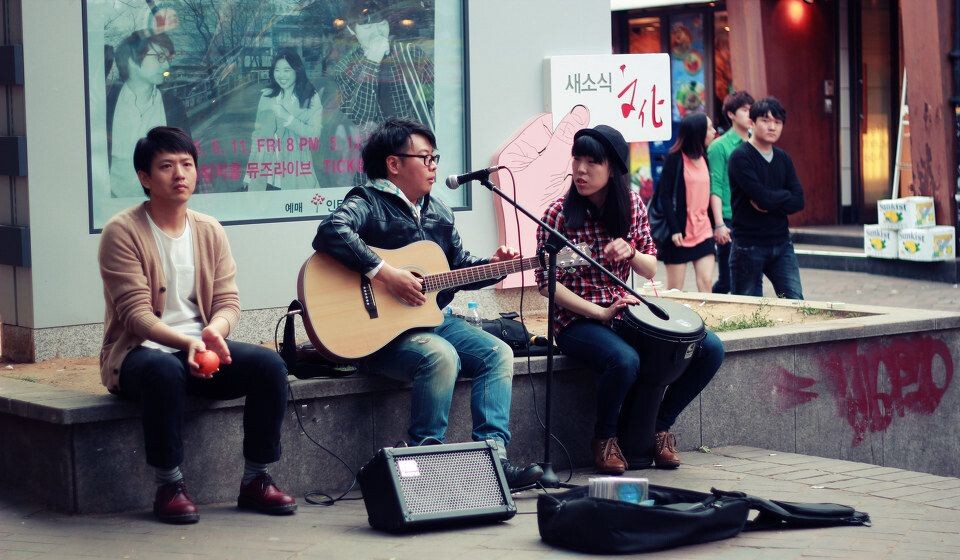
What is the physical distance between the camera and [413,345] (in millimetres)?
6004

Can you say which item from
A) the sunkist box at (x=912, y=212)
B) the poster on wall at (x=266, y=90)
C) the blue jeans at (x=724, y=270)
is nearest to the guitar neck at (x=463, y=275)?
the poster on wall at (x=266, y=90)

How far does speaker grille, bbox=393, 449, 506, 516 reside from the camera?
17.4ft

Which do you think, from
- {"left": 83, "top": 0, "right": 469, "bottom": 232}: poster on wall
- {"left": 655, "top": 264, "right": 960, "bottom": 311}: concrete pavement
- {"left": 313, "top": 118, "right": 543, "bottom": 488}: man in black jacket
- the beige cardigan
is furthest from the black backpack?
{"left": 655, "top": 264, "right": 960, "bottom": 311}: concrete pavement

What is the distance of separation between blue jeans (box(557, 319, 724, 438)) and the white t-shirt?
70.4 inches

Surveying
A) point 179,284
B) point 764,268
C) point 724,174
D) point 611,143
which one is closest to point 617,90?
point 764,268

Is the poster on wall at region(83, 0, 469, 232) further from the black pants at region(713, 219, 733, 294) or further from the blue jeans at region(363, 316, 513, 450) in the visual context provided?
the black pants at region(713, 219, 733, 294)

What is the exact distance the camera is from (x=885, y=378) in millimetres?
8070

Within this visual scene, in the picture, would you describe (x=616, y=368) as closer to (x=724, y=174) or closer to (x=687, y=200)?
(x=687, y=200)

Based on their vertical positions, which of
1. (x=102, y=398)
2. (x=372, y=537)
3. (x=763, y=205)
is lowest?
(x=372, y=537)

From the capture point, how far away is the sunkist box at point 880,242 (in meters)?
14.4

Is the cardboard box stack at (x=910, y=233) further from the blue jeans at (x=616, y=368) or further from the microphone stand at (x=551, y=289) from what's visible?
the microphone stand at (x=551, y=289)

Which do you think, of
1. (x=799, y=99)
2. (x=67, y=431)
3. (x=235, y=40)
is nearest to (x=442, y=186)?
(x=235, y=40)

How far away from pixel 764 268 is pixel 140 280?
5.20 meters

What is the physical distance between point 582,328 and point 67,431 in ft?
7.58
